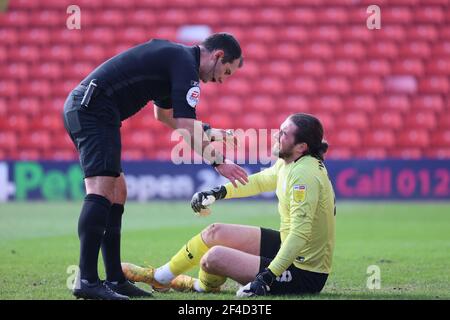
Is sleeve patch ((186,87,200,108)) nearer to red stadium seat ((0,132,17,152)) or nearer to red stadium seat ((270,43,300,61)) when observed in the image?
red stadium seat ((0,132,17,152))

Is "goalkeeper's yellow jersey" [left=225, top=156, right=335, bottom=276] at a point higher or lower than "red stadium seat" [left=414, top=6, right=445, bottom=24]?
lower

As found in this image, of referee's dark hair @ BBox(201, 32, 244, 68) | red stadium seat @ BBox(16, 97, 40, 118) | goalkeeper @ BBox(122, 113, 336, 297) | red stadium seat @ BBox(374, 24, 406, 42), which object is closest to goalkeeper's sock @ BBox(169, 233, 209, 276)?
goalkeeper @ BBox(122, 113, 336, 297)

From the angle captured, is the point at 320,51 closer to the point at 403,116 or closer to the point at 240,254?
the point at 403,116

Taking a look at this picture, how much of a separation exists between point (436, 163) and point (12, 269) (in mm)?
9419

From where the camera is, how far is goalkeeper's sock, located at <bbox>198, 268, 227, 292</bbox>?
534 cm

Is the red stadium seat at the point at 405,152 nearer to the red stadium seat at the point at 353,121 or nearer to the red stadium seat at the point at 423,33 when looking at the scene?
the red stadium seat at the point at 353,121

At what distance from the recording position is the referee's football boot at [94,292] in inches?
192

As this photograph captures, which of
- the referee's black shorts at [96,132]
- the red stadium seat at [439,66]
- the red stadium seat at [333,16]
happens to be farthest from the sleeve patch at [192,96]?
the red stadium seat at [333,16]

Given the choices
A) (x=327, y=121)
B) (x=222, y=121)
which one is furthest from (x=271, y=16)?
(x=327, y=121)

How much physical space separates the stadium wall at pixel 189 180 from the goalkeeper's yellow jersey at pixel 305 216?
29.8ft

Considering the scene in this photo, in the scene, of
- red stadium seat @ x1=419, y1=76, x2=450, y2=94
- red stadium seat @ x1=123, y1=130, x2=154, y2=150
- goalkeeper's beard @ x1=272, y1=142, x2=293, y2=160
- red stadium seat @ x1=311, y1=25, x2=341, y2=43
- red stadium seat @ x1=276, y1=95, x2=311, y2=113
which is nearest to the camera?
goalkeeper's beard @ x1=272, y1=142, x2=293, y2=160

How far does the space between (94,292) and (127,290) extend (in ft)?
1.37

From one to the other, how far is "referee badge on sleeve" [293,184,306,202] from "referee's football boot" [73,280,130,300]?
1200mm

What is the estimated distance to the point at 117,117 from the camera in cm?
514
